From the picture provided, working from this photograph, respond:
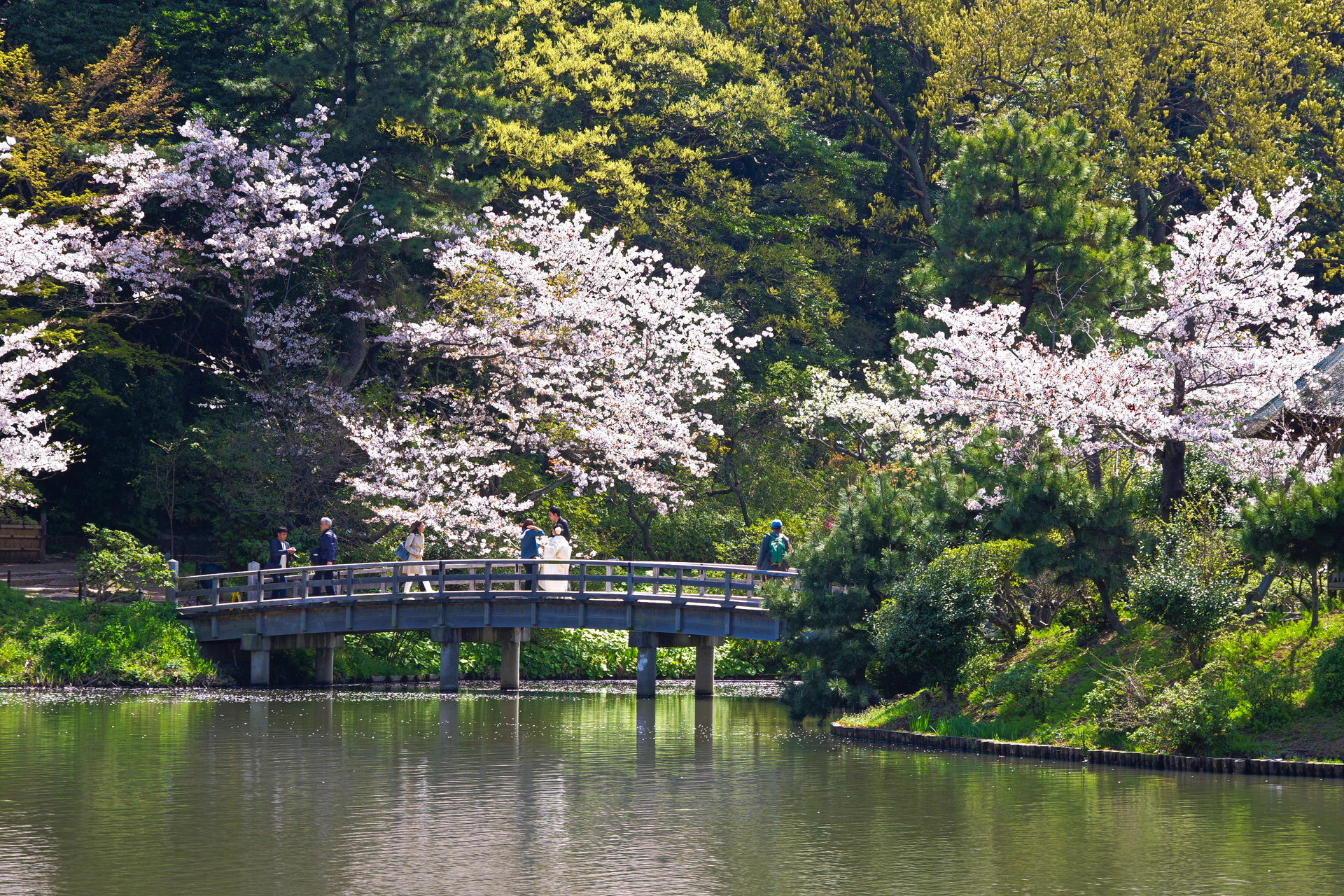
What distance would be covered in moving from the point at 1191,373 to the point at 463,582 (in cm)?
1722

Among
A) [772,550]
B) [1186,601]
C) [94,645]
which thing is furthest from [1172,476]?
[94,645]

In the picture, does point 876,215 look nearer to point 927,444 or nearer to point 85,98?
point 927,444

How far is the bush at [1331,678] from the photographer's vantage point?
2312 centimetres

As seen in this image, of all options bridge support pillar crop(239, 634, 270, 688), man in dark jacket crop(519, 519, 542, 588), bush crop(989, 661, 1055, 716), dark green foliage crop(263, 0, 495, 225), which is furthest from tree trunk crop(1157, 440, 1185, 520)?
dark green foliage crop(263, 0, 495, 225)

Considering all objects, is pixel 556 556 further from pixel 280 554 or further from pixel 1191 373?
A: pixel 1191 373

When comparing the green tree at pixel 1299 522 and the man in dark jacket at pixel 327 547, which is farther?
the man in dark jacket at pixel 327 547

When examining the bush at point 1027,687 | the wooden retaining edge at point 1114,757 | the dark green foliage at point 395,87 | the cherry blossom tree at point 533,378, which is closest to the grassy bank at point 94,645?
the cherry blossom tree at point 533,378

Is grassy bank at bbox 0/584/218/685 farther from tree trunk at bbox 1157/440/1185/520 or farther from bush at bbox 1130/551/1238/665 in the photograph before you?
bush at bbox 1130/551/1238/665

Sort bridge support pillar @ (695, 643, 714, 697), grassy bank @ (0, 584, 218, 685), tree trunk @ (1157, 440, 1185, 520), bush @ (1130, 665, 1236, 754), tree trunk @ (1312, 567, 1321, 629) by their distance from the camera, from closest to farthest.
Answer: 1. bush @ (1130, 665, 1236, 754)
2. tree trunk @ (1312, 567, 1321, 629)
3. tree trunk @ (1157, 440, 1185, 520)
4. grassy bank @ (0, 584, 218, 685)
5. bridge support pillar @ (695, 643, 714, 697)

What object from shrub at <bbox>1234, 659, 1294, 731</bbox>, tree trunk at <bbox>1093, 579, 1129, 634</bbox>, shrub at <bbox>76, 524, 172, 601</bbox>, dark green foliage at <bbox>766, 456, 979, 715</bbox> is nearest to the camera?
shrub at <bbox>1234, 659, 1294, 731</bbox>

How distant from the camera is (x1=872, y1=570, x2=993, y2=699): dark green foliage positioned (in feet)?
87.8

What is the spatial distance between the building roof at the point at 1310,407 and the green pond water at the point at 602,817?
9557 mm

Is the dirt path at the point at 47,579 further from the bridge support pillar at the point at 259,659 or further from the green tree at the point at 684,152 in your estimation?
the green tree at the point at 684,152

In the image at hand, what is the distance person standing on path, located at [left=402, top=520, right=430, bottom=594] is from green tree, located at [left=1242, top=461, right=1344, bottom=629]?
18832mm
